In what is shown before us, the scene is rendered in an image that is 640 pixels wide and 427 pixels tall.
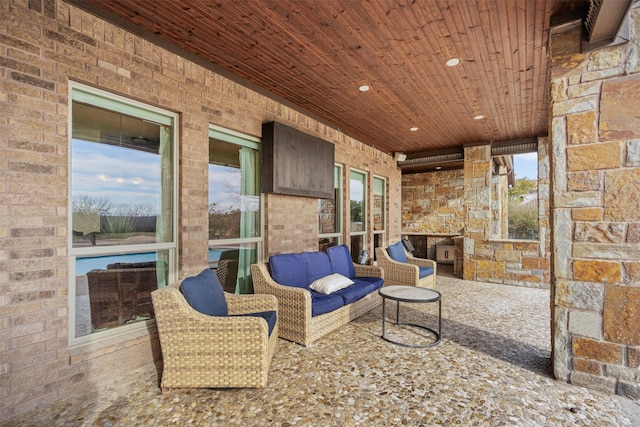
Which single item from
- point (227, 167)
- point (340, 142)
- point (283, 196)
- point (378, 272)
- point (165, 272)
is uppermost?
point (340, 142)

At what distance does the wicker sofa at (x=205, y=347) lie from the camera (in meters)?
2.26

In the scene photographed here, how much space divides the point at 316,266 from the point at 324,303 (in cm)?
74

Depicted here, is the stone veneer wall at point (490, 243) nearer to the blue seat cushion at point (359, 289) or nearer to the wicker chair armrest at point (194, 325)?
the blue seat cushion at point (359, 289)

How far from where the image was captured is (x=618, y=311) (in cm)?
227

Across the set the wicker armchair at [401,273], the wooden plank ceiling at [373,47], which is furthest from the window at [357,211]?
the wooden plank ceiling at [373,47]

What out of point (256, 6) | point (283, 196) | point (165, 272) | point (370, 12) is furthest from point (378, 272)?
point (256, 6)

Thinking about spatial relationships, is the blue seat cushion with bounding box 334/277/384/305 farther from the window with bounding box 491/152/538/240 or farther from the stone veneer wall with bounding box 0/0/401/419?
the window with bounding box 491/152/538/240

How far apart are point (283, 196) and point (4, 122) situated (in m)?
2.69

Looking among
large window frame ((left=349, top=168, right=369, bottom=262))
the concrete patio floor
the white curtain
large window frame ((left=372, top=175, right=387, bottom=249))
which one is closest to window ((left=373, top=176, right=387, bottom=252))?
large window frame ((left=372, top=175, right=387, bottom=249))

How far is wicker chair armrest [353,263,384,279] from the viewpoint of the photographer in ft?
14.5

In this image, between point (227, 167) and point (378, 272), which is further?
point (378, 272)

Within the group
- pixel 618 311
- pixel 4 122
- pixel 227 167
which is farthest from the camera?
pixel 227 167

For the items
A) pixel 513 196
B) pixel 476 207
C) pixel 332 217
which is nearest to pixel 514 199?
pixel 513 196

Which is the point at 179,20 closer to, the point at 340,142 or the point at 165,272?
the point at 165,272
